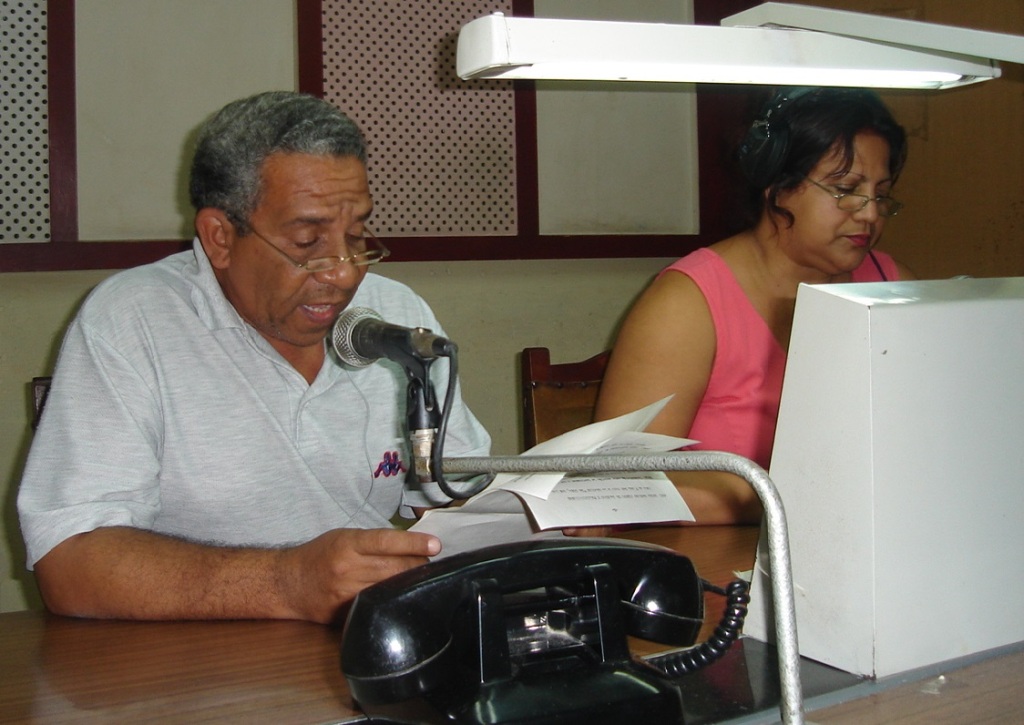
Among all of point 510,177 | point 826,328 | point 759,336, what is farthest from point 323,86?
point 826,328

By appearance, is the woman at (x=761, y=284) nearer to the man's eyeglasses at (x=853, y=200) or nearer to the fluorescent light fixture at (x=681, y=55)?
the man's eyeglasses at (x=853, y=200)

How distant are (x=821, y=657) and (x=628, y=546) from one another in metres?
0.22

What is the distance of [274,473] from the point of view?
59.6 inches

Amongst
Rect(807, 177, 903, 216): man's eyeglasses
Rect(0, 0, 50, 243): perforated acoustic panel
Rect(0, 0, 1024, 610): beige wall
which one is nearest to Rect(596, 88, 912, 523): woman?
Rect(807, 177, 903, 216): man's eyeglasses

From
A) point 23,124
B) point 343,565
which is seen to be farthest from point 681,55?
point 23,124

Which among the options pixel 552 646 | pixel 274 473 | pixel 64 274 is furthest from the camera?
pixel 64 274

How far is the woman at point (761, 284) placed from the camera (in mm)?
1827

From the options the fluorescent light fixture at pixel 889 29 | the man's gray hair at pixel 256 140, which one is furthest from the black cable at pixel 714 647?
the man's gray hair at pixel 256 140

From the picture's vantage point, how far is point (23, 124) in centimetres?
234

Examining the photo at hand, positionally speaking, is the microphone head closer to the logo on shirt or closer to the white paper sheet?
the white paper sheet

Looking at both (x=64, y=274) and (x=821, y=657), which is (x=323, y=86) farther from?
(x=821, y=657)

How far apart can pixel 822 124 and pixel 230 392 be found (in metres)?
1.19

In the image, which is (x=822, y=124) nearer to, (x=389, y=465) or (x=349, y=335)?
(x=389, y=465)

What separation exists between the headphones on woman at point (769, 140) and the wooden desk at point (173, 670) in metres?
0.91
